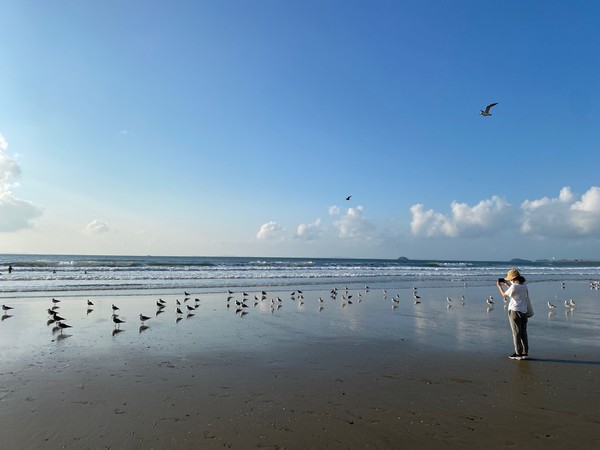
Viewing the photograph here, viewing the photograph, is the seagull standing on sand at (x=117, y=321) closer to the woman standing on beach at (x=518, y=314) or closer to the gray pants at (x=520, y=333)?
the woman standing on beach at (x=518, y=314)

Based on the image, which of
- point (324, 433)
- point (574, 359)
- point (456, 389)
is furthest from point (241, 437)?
point (574, 359)

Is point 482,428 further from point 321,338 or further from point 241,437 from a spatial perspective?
point 321,338

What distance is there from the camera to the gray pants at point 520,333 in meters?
9.21

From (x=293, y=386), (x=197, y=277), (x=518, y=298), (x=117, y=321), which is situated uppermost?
(x=518, y=298)

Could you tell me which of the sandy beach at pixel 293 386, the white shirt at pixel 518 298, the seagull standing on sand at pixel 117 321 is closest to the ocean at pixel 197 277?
the seagull standing on sand at pixel 117 321

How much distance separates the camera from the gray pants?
921 cm

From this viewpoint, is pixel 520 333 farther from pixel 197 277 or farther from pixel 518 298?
pixel 197 277

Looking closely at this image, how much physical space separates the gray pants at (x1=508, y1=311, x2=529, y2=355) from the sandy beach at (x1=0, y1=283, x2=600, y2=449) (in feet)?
0.92

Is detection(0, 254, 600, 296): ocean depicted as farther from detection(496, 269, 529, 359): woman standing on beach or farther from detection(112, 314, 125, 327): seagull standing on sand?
detection(496, 269, 529, 359): woman standing on beach

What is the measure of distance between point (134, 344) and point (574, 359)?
1024 cm

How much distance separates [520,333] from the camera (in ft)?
30.4

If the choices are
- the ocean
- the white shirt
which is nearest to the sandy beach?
the white shirt

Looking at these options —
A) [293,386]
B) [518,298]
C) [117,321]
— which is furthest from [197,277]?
[293,386]

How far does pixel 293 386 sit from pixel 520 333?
18.0 feet
